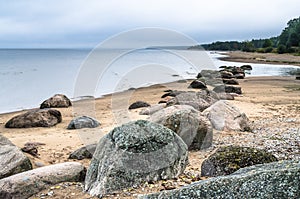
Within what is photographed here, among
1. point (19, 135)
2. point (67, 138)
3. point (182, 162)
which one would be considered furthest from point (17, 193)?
point (19, 135)

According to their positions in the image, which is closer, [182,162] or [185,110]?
[182,162]

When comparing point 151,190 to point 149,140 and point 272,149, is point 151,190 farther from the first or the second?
point 272,149

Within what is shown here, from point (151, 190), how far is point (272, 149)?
11.5 feet

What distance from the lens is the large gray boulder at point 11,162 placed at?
5980mm

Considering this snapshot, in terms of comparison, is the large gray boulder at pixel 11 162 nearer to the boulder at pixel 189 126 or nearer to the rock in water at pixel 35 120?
the boulder at pixel 189 126

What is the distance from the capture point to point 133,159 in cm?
484

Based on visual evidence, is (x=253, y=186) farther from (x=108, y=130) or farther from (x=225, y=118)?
(x=108, y=130)

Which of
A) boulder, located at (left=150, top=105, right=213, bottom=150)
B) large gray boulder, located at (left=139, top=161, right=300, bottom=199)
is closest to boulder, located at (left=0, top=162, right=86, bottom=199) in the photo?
boulder, located at (left=150, top=105, right=213, bottom=150)

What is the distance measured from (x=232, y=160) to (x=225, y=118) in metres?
4.74

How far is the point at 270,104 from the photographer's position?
15.3 metres

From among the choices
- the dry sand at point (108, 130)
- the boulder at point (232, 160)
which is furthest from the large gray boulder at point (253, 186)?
the boulder at point (232, 160)

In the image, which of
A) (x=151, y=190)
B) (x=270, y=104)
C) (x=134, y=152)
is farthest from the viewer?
(x=270, y=104)

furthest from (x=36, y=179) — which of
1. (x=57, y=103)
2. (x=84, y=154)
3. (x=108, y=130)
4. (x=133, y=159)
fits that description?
(x=57, y=103)

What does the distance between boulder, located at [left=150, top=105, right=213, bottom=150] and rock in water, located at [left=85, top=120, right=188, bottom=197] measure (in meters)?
2.33
